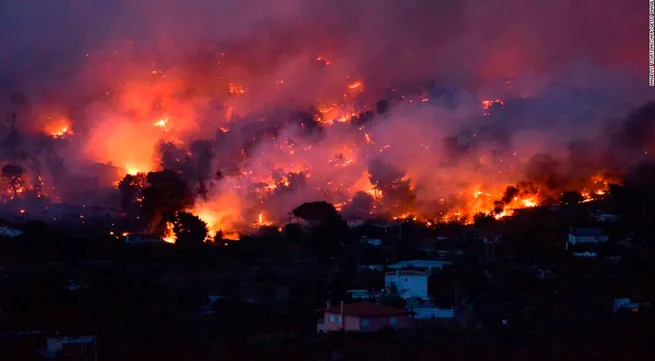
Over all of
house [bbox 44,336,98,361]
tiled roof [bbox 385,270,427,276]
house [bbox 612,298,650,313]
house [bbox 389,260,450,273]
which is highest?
house [bbox 389,260,450,273]

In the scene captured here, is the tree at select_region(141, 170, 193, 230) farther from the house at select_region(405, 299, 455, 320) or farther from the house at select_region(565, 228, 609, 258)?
the house at select_region(405, 299, 455, 320)

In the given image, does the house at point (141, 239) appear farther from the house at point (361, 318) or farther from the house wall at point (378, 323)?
the house wall at point (378, 323)

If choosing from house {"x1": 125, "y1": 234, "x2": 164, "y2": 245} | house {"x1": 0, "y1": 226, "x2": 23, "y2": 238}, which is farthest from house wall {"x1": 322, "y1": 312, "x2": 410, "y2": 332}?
house {"x1": 0, "y1": 226, "x2": 23, "y2": 238}

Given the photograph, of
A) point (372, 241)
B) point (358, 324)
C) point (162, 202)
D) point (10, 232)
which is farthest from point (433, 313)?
point (10, 232)

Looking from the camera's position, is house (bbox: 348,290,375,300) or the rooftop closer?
house (bbox: 348,290,375,300)

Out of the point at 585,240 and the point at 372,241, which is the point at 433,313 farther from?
the point at 372,241

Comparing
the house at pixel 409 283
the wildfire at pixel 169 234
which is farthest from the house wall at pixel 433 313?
the wildfire at pixel 169 234
